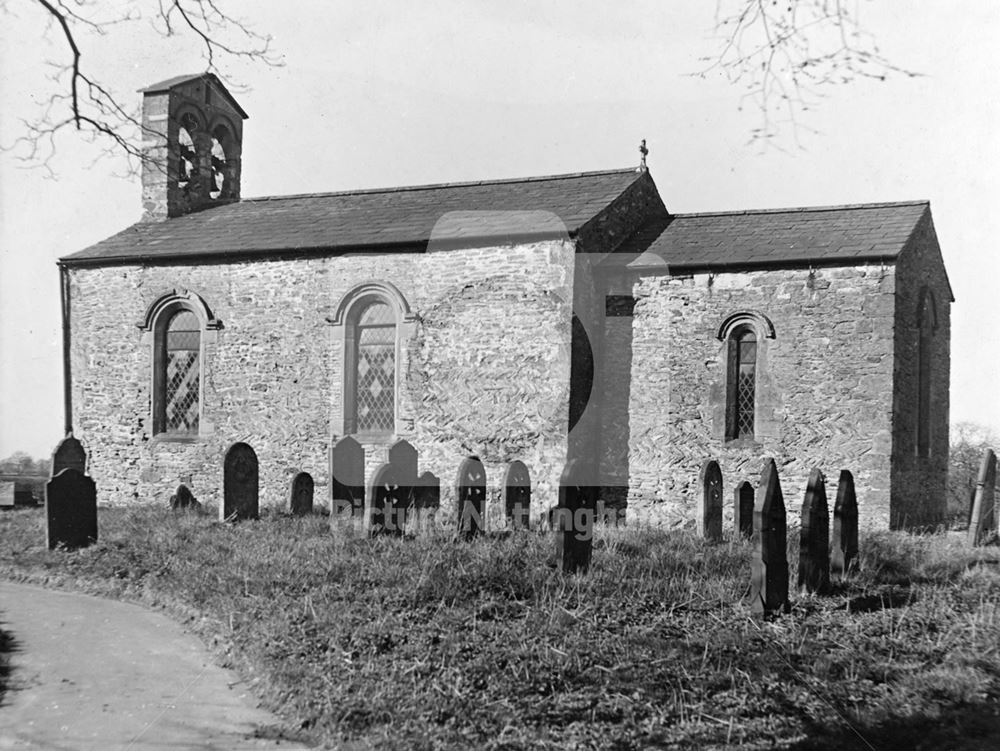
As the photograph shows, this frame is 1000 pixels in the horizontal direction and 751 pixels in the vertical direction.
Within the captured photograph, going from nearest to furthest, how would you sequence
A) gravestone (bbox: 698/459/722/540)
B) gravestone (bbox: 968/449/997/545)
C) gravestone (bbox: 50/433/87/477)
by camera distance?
gravestone (bbox: 698/459/722/540) < gravestone (bbox: 968/449/997/545) < gravestone (bbox: 50/433/87/477)

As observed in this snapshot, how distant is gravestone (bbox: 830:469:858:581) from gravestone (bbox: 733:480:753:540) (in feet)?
6.69

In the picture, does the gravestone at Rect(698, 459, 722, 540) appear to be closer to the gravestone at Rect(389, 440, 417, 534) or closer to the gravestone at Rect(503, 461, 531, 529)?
the gravestone at Rect(503, 461, 531, 529)

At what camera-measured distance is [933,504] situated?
16438mm

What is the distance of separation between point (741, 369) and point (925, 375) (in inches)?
163

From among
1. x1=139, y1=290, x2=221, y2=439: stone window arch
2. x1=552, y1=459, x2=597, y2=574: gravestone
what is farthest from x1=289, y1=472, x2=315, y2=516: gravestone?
x1=139, y1=290, x2=221, y2=439: stone window arch

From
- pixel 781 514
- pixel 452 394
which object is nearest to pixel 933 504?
pixel 452 394

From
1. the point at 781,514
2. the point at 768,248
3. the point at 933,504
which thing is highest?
the point at 768,248

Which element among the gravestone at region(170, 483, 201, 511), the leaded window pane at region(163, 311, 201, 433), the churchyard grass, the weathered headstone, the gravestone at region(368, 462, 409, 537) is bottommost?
the weathered headstone

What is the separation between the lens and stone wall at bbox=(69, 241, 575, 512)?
15.0 m

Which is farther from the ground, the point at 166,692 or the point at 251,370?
the point at 251,370

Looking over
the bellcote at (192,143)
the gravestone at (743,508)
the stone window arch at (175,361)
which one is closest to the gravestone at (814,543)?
the gravestone at (743,508)

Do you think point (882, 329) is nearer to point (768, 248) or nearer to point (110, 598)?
point (768, 248)

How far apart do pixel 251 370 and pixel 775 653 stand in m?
13.2

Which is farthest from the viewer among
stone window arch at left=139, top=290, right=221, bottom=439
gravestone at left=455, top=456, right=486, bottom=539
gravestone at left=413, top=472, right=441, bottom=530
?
stone window arch at left=139, top=290, right=221, bottom=439
